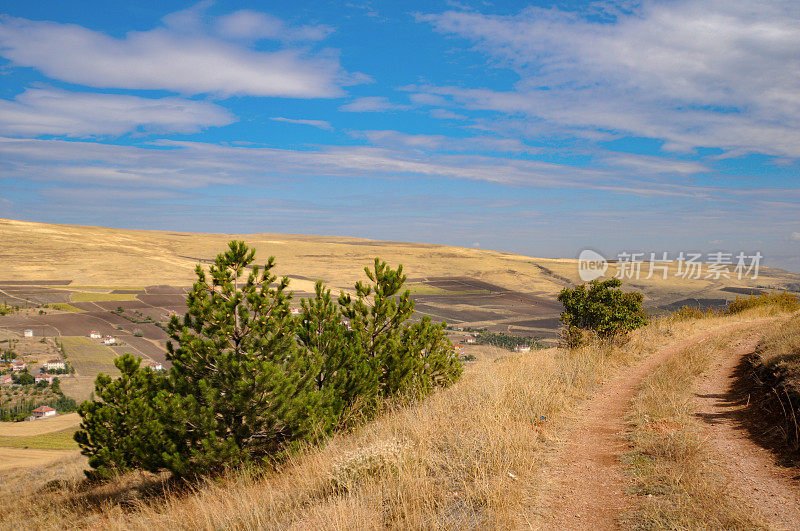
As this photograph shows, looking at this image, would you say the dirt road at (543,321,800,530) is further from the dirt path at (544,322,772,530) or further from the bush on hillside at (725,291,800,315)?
the bush on hillside at (725,291,800,315)

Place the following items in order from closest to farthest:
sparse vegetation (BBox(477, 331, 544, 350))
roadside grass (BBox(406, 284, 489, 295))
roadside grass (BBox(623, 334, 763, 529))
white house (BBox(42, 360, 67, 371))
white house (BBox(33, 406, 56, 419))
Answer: roadside grass (BBox(623, 334, 763, 529)), white house (BBox(33, 406, 56, 419)), white house (BBox(42, 360, 67, 371)), sparse vegetation (BBox(477, 331, 544, 350)), roadside grass (BBox(406, 284, 489, 295))

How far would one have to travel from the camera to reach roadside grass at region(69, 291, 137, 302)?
83.0m

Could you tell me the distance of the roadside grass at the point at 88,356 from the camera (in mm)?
52219

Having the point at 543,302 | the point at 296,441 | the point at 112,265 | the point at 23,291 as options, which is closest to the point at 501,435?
the point at 296,441

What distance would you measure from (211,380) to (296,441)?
6.82ft

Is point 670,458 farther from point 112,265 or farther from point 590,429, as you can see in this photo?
point 112,265

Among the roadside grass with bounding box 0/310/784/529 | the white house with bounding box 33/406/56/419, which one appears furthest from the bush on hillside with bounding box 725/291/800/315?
the white house with bounding box 33/406/56/419

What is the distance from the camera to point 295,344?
31.6ft

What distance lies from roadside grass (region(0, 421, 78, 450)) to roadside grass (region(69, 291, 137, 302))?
174ft

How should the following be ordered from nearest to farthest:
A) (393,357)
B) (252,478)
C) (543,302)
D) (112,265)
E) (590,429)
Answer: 1. (590,429)
2. (252,478)
3. (393,357)
4. (543,302)
5. (112,265)

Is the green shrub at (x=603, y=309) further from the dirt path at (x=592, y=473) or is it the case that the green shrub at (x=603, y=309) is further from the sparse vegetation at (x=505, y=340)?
the sparse vegetation at (x=505, y=340)

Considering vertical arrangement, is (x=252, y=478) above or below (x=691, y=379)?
below

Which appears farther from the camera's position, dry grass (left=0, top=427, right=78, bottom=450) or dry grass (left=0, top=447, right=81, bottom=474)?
dry grass (left=0, top=427, right=78, bottom=450)

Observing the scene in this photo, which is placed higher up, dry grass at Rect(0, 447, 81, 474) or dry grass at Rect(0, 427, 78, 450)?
dry grass at Rect(0, 447, 81, 474)
